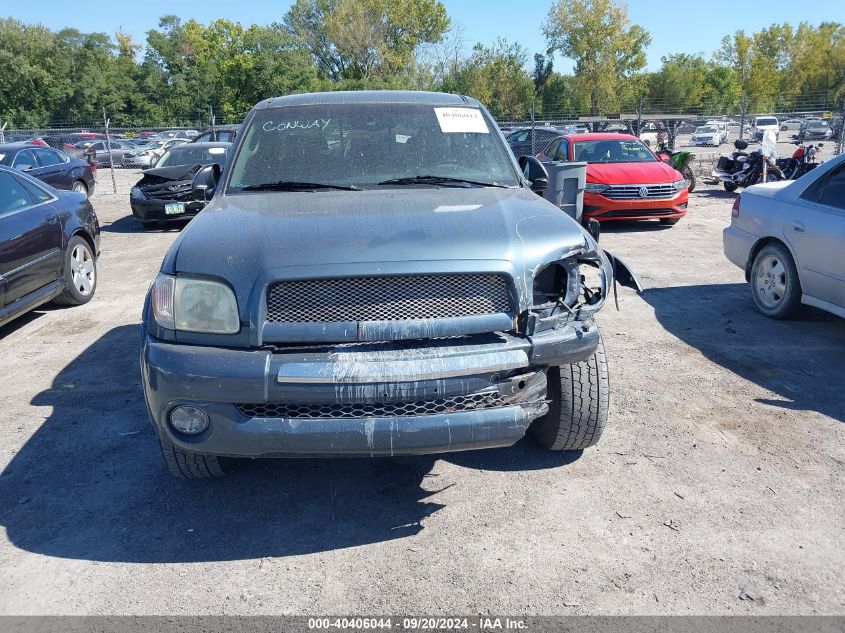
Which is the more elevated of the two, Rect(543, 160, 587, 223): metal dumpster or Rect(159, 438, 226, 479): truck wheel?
Rect(543, 160, 587, 223): metal dumpster

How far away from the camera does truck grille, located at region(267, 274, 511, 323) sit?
2943mm

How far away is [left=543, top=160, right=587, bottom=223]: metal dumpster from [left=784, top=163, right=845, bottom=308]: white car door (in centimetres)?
216

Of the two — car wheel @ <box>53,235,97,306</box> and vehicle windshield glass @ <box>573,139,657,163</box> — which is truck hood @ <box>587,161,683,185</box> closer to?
vehicle windshield glass @ <box>573,139,657,163</box>

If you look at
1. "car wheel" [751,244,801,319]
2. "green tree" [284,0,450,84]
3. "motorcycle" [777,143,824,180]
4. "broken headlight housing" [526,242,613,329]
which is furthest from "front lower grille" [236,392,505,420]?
"green tree" [284,0,450,84]

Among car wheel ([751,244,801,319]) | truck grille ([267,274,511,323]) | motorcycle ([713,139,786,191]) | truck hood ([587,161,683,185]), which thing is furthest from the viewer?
motorcycle ([713,139,786,191])

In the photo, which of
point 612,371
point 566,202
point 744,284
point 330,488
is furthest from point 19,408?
point 744,284

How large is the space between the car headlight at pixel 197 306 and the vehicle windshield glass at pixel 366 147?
122 cm

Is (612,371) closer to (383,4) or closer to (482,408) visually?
(482,408)

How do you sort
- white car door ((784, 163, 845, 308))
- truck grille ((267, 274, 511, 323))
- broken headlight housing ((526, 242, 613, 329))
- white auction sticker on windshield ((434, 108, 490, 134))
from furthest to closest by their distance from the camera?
white car door ((784, 163, 845, 308)) → white auction sticker on windshield ((434, 108, 490, 134)) → broken headlight housing ((526, 242, 613, 329)) → truck grille ((267, 274, 511, 323))

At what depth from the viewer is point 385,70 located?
55.6m

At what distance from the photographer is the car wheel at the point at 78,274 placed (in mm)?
7113

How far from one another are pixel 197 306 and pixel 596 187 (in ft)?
30.4

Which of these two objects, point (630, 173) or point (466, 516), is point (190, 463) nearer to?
point (466, 516)

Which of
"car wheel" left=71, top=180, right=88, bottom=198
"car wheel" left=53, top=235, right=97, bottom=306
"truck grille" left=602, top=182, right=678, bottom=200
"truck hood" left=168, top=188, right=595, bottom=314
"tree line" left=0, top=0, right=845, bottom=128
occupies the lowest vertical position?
"car wheel" left=53, top=235, right=97, bottom=306
